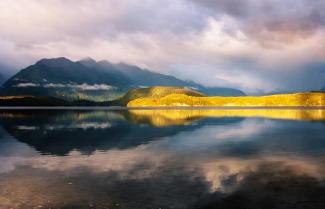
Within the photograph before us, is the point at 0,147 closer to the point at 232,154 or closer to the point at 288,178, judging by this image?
the point at 232,154

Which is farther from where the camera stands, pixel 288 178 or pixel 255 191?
pixel 288 178

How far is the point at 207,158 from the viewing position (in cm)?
4628

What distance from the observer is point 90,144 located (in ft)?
209

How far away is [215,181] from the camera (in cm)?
3206

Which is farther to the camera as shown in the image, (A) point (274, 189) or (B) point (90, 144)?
(B) point (90, 144)

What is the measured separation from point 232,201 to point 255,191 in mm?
3713

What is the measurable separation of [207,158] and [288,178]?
14297mm

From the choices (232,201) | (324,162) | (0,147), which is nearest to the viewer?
(232,201)

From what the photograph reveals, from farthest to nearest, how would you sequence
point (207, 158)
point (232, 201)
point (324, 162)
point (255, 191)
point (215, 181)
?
point (207, 158), point (324, 162), point (215, 181), point (255, 191), point (232, 201)

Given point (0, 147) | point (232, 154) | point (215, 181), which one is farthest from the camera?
point (0, 147)

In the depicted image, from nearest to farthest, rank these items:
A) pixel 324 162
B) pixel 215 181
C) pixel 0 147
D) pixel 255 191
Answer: pixel 255 191 < pixel 215 181 < pixel 324 162 < pixel 0 147

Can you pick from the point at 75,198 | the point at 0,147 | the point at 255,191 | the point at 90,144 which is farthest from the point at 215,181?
the point at 0,147

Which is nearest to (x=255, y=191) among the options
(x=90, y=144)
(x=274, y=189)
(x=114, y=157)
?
(x=274, y=189)

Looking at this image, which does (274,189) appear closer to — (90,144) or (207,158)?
(207,158)
